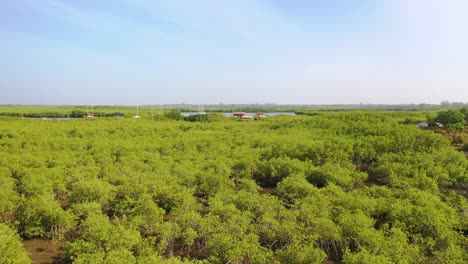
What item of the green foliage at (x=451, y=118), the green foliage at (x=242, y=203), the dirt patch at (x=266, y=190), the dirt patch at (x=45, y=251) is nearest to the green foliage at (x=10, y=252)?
the green foliage at (x=242, y=203)

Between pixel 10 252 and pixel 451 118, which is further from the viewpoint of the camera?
pixel 451 118

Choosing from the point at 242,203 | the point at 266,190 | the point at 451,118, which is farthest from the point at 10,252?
the point at 451,118

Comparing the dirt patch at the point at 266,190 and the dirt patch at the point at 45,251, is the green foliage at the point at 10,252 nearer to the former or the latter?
the dirt patch at the point at 45,251

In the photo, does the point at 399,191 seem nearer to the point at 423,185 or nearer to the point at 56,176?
the point at 423,185

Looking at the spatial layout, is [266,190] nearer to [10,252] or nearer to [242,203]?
[242,203]

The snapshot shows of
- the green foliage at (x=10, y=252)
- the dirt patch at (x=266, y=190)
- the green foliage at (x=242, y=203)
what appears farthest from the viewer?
the dirt patch at (x=266, y=190)

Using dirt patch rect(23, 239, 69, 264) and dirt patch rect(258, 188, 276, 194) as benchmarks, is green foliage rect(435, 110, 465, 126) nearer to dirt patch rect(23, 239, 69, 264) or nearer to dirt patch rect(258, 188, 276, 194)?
dirt patch rect(258, 188, 276, 194)

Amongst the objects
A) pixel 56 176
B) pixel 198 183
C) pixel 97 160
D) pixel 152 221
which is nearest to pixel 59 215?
pixel 152 221

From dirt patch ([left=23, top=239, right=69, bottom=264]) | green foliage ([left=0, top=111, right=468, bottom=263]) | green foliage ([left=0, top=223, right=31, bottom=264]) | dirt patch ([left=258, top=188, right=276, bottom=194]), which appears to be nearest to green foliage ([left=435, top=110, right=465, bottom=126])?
green foliage ([left=0, top=111, right=468, bottom=263])
